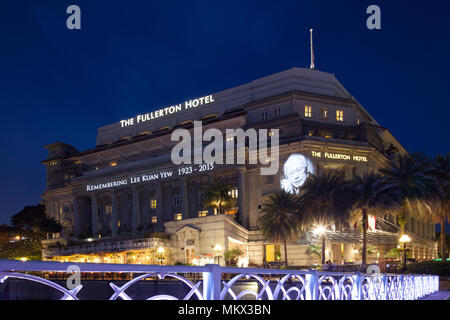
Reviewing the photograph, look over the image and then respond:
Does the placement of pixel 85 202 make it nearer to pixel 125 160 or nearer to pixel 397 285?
pixel 125 160

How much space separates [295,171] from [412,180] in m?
20.8

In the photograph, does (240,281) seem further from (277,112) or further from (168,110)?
(168,110)

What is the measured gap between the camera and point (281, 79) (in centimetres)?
7644

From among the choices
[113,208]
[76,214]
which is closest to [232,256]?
[113,208]

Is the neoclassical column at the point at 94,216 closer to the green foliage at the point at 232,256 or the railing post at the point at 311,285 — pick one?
the green foliage at the point at 232,256

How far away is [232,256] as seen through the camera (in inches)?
2468

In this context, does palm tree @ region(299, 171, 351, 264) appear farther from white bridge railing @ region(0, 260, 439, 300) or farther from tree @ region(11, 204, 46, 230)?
tree @ region(11, 204, 46, 230)

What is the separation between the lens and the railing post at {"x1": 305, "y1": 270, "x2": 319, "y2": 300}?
10.2 m

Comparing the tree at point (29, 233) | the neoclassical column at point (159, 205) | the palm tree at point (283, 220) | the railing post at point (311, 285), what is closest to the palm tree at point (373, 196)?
the palm tree at point (283, 220)

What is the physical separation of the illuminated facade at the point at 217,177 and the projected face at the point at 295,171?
0.16m

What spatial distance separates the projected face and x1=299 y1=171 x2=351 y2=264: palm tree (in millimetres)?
15645

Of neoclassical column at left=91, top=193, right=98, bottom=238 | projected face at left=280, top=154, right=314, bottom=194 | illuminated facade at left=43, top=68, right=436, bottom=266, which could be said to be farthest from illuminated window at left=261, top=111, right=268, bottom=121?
neoclassical column at left=91, top=193, right=98, bottom=238
